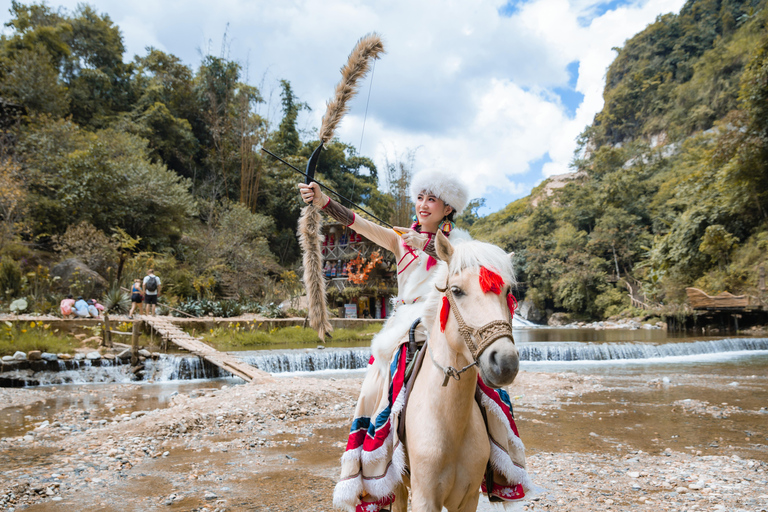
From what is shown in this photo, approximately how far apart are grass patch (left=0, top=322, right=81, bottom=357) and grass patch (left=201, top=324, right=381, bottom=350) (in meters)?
4.13

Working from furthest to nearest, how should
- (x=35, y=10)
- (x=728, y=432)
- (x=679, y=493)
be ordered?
1. (x=35, y=10)
2. (x=728, y=432)
3. (x=679, y=493)

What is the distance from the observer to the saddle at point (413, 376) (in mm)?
2035

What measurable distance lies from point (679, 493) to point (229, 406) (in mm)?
5724

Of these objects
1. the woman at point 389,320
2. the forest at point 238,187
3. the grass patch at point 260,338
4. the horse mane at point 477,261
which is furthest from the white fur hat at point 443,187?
the forest at point 238,187

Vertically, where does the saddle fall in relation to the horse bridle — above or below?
below

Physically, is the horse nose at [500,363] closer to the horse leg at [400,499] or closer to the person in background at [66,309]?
the horse leg at [400,499]

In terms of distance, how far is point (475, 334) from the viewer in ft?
5.15

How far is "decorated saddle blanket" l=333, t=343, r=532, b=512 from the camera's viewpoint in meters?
1.99

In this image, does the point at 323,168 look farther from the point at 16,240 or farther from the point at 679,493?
the point at 679,493

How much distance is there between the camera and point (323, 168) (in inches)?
1374

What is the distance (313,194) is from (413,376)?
1.18 m

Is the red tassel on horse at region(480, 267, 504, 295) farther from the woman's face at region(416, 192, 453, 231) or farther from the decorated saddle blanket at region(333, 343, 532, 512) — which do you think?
the woman's face at region(416, 192, 453, 231)

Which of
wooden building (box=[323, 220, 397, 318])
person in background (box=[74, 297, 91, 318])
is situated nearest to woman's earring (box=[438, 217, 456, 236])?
person in background (box=[74, 297, 91, 318])

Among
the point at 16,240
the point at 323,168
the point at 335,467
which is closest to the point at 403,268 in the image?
the point at 335,467
